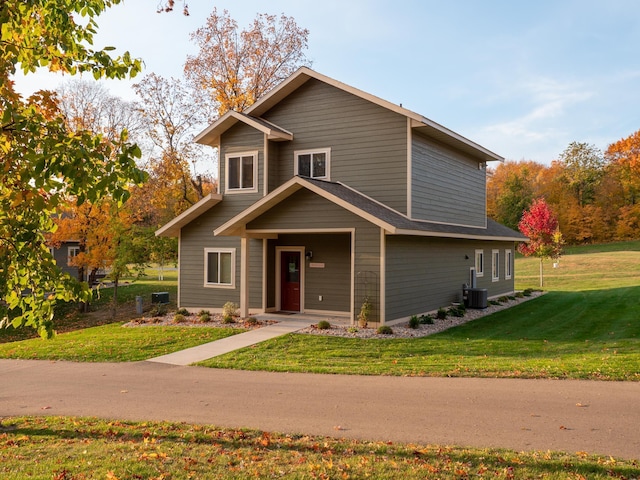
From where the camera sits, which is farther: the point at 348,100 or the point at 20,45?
the point at 348,100

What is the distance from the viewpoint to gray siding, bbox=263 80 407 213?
18281 millimetres

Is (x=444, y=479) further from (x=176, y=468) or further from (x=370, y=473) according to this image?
(x=176, y=468)

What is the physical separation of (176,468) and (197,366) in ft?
21.5

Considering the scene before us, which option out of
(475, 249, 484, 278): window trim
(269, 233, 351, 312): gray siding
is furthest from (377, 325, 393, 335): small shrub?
(475, 249, 484, 278): window trim

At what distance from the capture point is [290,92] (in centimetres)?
2031

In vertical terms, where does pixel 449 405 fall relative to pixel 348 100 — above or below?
below

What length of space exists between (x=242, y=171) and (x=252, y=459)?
51.5 ft

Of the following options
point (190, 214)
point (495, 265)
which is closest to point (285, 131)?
point (190, 214)

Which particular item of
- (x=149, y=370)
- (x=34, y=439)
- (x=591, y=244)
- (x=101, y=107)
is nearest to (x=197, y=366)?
(x=149, y=370)

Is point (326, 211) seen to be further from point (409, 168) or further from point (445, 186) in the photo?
point (445, 186)

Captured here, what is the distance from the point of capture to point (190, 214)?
20.6 metres

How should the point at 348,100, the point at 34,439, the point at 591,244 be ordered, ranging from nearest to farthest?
the point at 34,439 → the point at 348,100 → the point at 591,244

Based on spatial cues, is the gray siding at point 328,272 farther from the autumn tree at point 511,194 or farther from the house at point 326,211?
the autumn tree at point 511,194

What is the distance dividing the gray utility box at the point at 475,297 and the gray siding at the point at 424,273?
1.12ft
